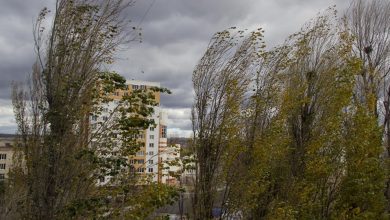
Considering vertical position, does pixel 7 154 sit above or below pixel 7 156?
above

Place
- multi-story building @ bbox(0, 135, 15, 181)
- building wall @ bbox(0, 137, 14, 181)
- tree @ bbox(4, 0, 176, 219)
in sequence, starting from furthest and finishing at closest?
building wall @ bbox(0, 137, 14, 181)
multi-story building @ bbox(0, 135, 15, 181)
tree @ bbox(4, 0, 176, 219)

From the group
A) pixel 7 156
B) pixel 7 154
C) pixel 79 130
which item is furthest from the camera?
pixel 7 154

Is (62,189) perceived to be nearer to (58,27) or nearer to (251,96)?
(58,27)

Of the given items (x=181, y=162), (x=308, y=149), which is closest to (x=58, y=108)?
(x=181, y=162)

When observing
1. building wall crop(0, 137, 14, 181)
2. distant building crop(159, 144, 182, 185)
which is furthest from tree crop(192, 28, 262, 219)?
building wall crop(0, 137, 14, 181)

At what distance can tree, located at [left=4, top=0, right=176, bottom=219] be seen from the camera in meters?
6.71

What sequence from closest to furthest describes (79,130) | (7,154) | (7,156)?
(79,130)
(7,156)
(7,154)

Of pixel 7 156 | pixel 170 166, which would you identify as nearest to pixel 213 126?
pixel 170 166

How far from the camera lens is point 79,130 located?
23.4 ft

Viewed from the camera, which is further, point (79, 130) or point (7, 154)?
point (7, 154)

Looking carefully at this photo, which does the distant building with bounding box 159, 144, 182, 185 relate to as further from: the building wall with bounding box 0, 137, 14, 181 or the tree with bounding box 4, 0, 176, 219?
the building wall with bounding box 0, 137, 14, 181

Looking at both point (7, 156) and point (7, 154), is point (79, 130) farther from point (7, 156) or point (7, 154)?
point (7, 154)

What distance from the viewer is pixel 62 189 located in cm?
676

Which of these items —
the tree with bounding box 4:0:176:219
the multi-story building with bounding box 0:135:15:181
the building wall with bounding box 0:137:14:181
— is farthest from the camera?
the building wall with bounding box 0:137:14:181
